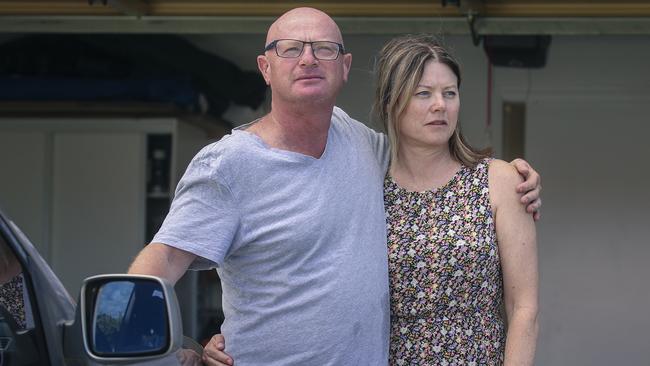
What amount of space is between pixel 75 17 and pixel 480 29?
6.98 ft

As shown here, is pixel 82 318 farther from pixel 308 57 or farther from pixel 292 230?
pixel 308 57

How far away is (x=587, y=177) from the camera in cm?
770

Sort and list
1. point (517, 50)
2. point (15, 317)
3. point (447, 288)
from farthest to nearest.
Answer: point (517, 50), point (447, 288), point (15, 317)

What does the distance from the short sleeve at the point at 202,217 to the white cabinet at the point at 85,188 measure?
4.93 metres

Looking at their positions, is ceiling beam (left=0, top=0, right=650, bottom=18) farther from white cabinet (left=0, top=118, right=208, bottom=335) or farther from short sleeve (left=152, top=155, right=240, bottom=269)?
short sleeve (left=152, top=155, right=240, bottom=269)

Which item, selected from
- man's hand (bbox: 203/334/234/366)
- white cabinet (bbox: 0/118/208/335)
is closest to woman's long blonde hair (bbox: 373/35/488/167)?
man's hand (bbox: 203/334/234/366)

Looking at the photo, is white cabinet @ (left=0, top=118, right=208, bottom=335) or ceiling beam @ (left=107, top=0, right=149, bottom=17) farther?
white cabinet @ (left=0, top=118, right=208, bottom=335)

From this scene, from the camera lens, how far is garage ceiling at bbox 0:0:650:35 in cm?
521

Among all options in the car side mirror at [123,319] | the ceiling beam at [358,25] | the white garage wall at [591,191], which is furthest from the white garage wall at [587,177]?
the car side mirror at [123,319]

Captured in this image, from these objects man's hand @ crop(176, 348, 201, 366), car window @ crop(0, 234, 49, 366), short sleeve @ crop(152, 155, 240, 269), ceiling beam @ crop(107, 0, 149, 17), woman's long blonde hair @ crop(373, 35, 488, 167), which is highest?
ceiling beam @ crop(107, 0, 149, 17)

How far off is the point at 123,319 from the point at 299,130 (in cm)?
73

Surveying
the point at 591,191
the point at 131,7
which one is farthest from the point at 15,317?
the point at 591,191

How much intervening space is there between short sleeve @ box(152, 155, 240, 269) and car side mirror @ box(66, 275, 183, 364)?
0.33m

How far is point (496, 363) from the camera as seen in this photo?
260cm
